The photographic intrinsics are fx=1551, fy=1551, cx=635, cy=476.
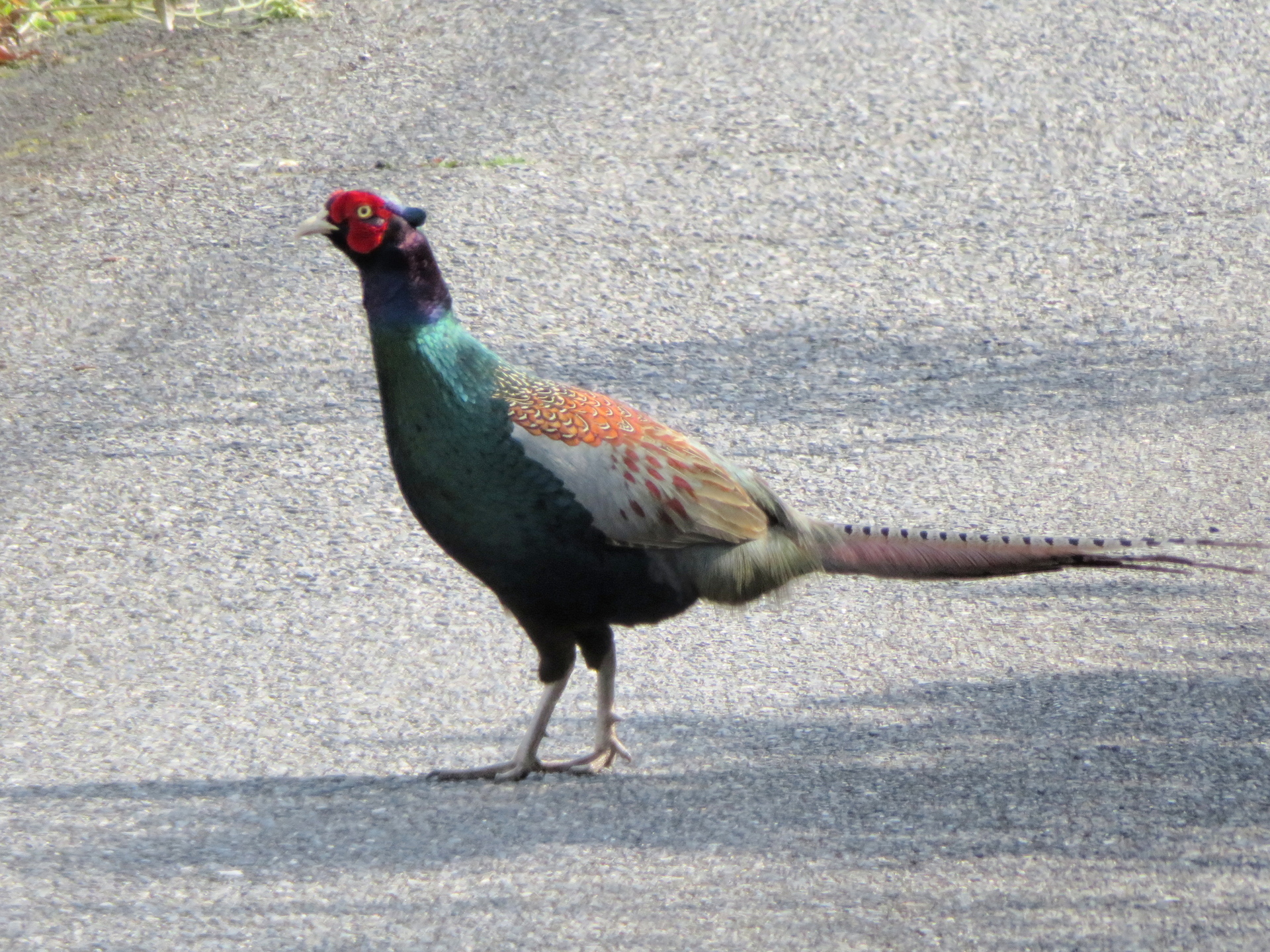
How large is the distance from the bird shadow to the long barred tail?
435mm

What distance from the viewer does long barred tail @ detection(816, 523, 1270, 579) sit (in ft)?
12.2

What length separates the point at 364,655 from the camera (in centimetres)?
443

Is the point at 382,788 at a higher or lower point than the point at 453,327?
lower

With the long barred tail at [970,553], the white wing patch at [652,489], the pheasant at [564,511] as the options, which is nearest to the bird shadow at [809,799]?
the pheasant at [564,511]

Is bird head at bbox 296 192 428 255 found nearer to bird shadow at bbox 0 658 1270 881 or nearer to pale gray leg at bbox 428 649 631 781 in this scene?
pale gray leg at bbox 428 649 631 781

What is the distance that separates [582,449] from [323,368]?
270 centimetres

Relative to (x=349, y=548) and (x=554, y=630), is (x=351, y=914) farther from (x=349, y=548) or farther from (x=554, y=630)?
(x=349, y=548)

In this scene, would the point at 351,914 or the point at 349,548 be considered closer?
the point at 351,914

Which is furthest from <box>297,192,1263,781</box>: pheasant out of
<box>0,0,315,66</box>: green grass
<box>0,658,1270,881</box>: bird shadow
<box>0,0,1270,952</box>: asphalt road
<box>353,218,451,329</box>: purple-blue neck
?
<box>0,0,315,66</box>: green grass

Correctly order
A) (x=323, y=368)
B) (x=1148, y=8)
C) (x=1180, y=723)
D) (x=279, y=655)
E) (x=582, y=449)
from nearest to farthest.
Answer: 1. (x=582, y=449)
2. (x=1180, y=723)
3. (x=279, y=655)
4. (x=323, y=368)
5. (x=1148, y=8)

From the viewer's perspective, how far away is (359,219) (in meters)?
3.62

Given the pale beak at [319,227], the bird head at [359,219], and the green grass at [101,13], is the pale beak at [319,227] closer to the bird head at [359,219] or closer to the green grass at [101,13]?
the bird head at [359,219]

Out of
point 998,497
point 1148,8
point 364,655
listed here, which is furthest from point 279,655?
point 1148,8

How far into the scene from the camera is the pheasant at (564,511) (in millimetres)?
3619
